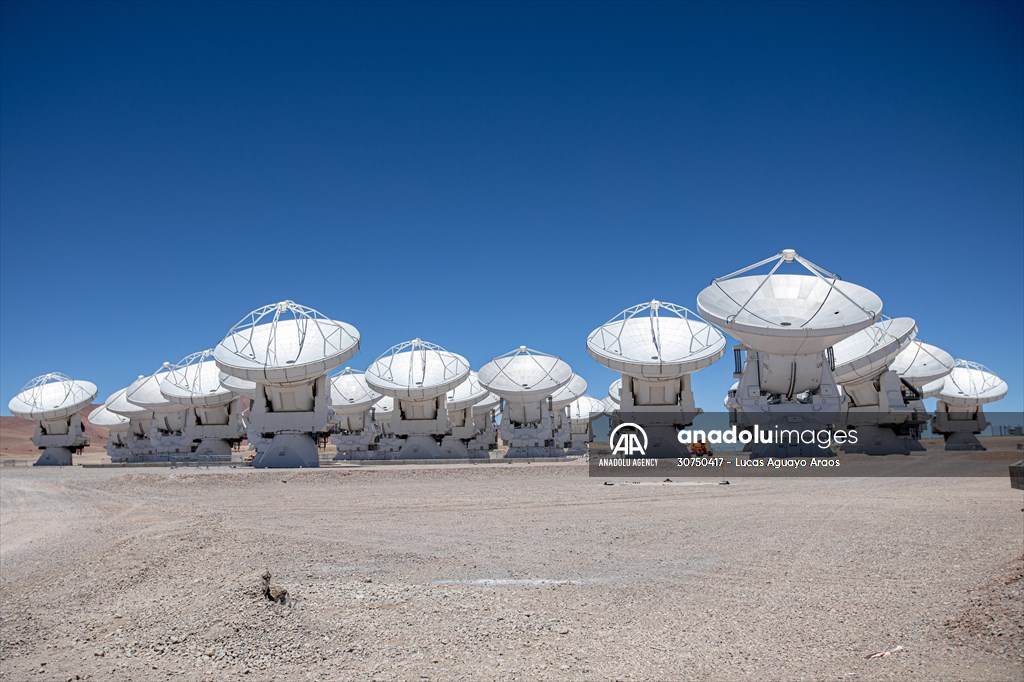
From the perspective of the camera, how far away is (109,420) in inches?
2982

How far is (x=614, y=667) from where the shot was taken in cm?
716

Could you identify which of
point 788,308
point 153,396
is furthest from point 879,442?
point 153,396

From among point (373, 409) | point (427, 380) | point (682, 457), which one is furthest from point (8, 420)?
point (682, 457)

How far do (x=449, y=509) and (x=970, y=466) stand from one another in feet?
74.2

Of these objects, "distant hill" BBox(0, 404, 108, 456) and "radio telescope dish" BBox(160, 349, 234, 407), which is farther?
"distant hill" BBox(0, 404, 108, 456)

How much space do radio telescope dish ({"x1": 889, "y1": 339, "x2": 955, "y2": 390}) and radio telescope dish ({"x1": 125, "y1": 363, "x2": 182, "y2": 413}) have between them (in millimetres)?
50071

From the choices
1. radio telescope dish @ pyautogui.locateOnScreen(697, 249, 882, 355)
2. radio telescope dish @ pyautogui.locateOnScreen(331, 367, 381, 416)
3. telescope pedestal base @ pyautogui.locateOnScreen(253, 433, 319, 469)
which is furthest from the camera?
radio telescope dish @ pyautogui.locateOnScreen(331, 367, 381, 416)

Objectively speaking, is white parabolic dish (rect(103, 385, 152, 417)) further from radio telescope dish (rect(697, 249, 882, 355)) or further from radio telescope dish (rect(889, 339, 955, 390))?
radio telescope dish (rect(889, 339, 955, 390))

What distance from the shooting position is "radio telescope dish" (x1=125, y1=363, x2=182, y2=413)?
5756 centimetres

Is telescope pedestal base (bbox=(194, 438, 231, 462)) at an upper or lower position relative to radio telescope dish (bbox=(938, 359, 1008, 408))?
lower

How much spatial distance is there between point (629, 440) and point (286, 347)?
18.4 meters

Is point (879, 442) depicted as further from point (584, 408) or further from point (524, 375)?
point (584, 408)

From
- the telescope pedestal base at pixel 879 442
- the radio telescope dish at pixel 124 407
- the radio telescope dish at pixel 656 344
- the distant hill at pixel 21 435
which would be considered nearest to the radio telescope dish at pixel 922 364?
the telescope pedestal base at pixel 879 442

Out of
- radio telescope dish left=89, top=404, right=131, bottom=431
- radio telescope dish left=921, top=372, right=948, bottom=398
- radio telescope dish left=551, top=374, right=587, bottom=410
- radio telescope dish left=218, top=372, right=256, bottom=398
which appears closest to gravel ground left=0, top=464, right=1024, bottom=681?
radio telescope dish left=218, top=372, right=256, bottom=398
